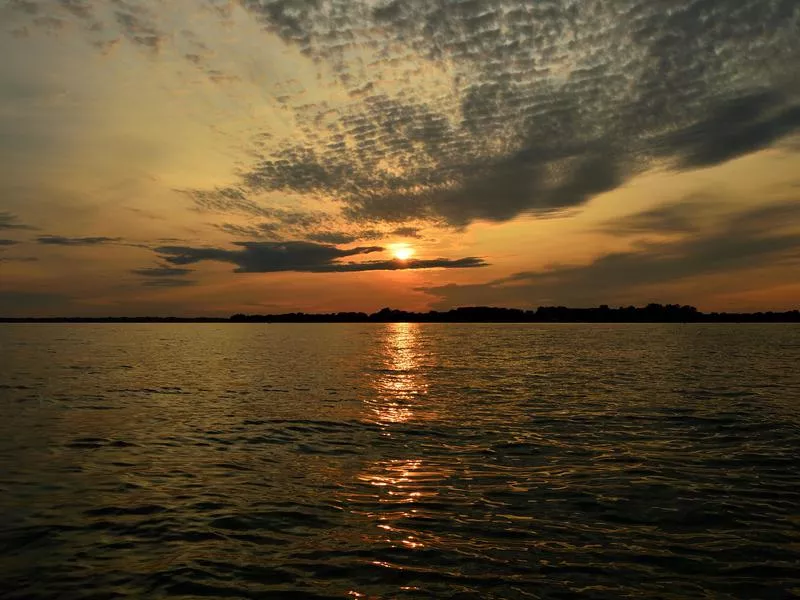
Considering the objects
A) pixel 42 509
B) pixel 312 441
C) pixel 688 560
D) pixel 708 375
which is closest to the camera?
pixel 688 560

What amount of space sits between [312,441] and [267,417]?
6.73 m

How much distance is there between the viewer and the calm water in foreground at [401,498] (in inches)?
438

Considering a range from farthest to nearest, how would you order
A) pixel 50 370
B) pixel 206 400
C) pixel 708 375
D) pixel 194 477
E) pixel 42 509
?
1. pixel 50 370
2. pixel 708 375
3. pixel 206 400
4. pixel 194 477
5. pixel 42 509

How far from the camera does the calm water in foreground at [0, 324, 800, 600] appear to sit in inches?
438

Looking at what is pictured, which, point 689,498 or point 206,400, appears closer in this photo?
point 689,498

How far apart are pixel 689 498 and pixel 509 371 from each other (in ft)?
129

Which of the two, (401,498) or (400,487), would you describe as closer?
(401,498)

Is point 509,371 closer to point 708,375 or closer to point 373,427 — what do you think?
point 708,375

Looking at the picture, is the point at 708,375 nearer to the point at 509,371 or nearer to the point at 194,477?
the point at 509,371

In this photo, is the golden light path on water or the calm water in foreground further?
the golden light path on water

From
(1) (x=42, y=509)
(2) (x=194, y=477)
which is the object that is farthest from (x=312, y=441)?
(1) (x=42, y=509)

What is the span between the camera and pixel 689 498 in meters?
15.9

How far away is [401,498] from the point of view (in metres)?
16.2

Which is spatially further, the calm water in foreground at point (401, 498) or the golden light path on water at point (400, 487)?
the golden light path on water at point (400, 487)
